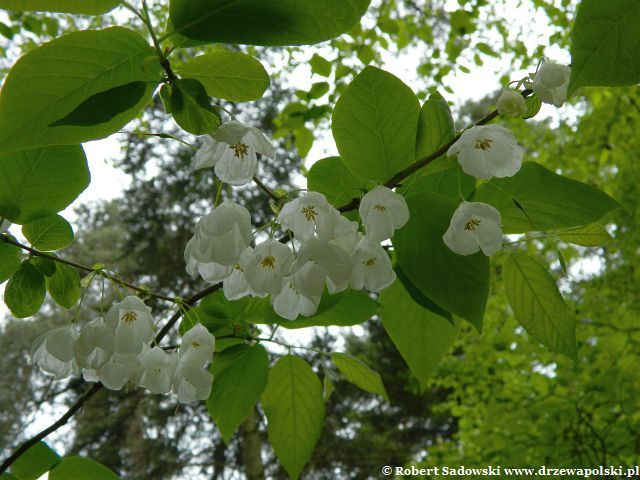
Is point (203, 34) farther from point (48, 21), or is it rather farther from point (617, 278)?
point (617, 278)

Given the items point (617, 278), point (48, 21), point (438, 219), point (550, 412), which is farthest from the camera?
point (617, 278)

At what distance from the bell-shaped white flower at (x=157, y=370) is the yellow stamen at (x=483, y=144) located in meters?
0.40

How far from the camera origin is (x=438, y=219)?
1.70 ft

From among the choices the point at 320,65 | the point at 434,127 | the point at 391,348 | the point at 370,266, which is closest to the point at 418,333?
the point at 370,266

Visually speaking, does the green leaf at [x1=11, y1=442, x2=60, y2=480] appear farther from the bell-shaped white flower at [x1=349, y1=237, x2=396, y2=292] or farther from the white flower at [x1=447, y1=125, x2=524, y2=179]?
the white flower at [x1=447, y1=125, x2=524, y2=179]

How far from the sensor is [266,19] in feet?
1.34

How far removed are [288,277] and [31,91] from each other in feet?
0.87

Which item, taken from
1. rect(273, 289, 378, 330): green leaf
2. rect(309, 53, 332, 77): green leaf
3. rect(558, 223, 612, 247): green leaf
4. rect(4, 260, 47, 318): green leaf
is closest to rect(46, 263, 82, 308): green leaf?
rect(4, 260, 47, 318): green leaf

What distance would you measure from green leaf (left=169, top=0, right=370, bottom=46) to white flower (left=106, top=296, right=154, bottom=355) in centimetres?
32

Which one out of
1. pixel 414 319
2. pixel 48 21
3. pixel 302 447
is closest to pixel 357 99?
pixel 414 319

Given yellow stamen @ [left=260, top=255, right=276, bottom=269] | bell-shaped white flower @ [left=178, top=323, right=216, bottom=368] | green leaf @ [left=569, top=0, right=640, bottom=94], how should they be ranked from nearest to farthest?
green leaf @ [left=569, top=0, right=640, bottom=94] < yellow stamen @ [left=260, top=255, right=276, bottom=269] < bell-shaped white flower @ [left=178, top=323, right=216, bottom=368]

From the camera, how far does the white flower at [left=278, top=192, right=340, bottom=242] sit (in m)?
0.53

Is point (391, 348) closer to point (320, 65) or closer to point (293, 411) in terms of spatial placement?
point (320, 65)

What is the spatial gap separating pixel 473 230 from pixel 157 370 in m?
0.40
